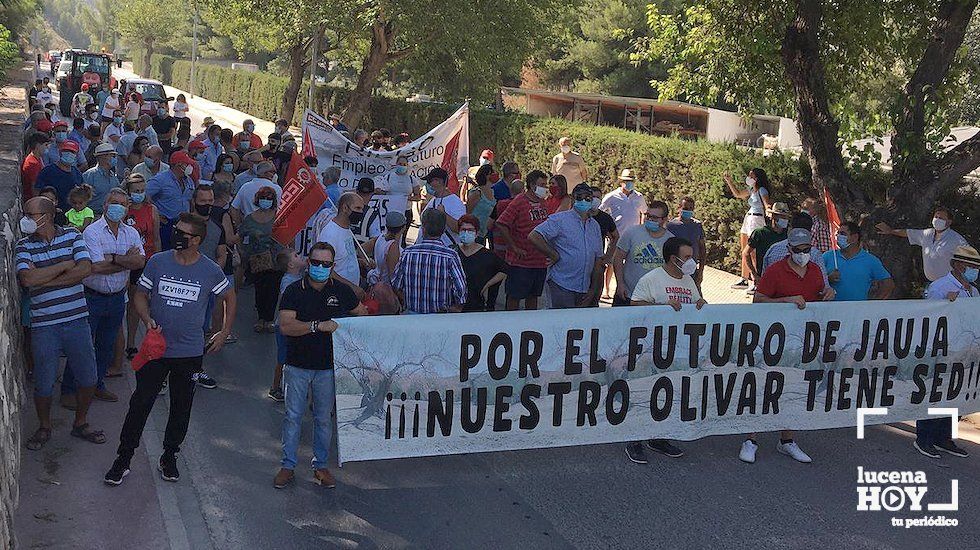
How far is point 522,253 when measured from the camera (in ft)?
36.3

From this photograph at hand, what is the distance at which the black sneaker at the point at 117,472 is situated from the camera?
7375mm

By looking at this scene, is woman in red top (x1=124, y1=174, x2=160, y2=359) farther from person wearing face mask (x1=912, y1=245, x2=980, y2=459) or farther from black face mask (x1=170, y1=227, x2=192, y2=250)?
person wearing face mask (x1=912, y1=245, x2=980, y2=459)

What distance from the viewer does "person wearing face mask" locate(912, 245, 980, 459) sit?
9188 millimetres

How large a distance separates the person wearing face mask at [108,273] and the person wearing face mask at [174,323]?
4.91ft

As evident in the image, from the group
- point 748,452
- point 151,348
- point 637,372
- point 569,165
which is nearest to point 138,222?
point 151,348

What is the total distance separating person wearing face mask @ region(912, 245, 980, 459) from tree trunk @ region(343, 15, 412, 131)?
76.7 feet

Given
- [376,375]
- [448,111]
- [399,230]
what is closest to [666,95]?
[399,230]

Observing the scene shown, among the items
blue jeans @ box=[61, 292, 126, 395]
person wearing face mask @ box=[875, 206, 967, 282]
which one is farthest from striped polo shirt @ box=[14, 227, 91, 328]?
person wearing face mask @ box=[875, 206, 967, 282]

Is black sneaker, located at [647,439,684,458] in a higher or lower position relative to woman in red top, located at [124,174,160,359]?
lower

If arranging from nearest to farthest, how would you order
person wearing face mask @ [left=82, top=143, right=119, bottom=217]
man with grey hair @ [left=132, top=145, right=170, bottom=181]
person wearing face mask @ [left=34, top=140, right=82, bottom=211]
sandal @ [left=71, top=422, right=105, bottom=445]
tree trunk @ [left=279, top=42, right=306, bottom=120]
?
sandal @ [left=71, top=422, right=105, bottom=445] < person wearing face mask @ [left=34, top=140, right=82, bottom=211] < person wearing face mask @ [left=82, top=143, right=119, bottom=217] < man with grey hair @ [left=132, top=145, right=170, bottom=181] < tree trunk @ [left=279, top=42, right=306, bottom=120]

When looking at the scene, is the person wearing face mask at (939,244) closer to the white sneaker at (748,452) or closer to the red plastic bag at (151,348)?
the white sneaker at (748,452)

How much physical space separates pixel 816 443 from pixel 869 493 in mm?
1122

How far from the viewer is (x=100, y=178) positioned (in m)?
12.5

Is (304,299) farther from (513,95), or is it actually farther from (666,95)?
(513,95)
